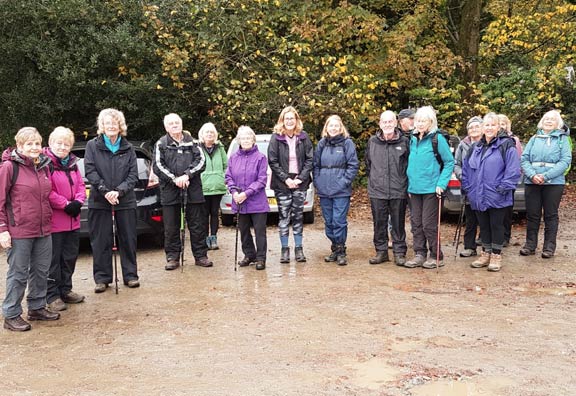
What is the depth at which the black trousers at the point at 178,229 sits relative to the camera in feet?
26.1

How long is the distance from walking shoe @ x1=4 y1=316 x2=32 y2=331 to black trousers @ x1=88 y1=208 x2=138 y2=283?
1330mm

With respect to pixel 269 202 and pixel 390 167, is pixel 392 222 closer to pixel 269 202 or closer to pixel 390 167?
pixel 390 167

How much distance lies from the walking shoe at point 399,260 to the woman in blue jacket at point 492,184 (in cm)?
88

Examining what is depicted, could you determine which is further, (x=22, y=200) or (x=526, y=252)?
(x=526, y=252)

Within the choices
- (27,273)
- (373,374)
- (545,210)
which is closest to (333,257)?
(545,210)

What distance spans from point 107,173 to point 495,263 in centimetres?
489

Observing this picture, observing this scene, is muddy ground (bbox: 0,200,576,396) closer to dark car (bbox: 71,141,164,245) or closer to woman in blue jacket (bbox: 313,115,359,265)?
woman in blue jacket (bbox: 313,115,359,265)

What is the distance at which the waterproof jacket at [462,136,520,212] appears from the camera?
7.57 meters

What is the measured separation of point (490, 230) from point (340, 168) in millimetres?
2120

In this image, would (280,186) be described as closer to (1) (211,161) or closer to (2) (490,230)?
(1) (211,161)

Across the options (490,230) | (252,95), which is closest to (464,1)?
(252,95)

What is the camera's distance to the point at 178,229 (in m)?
8.02

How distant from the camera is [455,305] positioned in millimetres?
6258

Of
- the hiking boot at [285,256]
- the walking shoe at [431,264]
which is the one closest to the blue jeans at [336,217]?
the hiking boot at [285,256]
